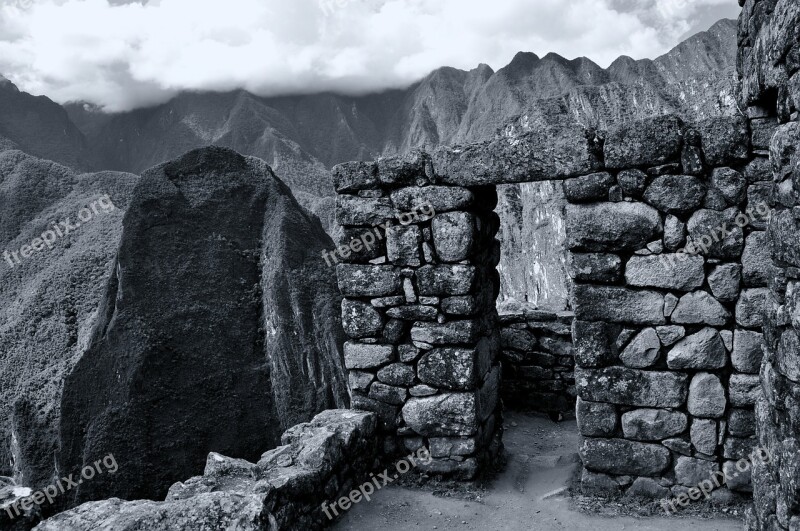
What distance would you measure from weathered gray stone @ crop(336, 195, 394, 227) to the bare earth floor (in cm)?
254

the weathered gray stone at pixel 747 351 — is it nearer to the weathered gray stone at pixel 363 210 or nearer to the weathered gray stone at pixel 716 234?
the weathered gray stone at pixel 716 234

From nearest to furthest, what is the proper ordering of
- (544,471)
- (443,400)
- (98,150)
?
(443,400) < (544,471) < (98,150)

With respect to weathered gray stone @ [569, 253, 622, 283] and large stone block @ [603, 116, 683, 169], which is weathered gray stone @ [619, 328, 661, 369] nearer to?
weathered gray stone @ [569, 253, 622, 283]

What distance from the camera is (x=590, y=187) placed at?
492 cm

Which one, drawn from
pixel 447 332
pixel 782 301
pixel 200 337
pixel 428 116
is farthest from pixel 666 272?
pixel 428 116

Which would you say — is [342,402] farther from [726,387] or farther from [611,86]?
[611,86]

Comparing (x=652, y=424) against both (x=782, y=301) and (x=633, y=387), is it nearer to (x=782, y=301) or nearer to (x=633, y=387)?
(x=633, y=387)

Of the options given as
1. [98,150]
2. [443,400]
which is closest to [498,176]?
[443,400]

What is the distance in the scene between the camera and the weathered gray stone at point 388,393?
5.80 m

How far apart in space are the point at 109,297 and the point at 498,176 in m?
50.0

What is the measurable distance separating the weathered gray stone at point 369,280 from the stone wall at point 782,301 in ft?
10.1

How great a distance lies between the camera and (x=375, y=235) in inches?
226

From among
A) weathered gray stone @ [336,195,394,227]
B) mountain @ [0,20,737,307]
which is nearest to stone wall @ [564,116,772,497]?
weathered gray stone @ [336,195,394,227]

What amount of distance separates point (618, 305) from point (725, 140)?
1.48m
